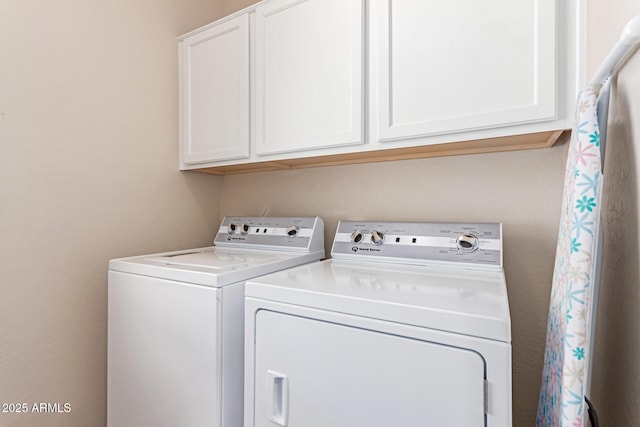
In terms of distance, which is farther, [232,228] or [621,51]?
[232,228]

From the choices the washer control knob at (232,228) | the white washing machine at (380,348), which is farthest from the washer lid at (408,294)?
the washer control knob at (232,228)

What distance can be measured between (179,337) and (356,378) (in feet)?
2.27

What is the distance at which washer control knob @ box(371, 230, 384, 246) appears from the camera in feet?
4.99

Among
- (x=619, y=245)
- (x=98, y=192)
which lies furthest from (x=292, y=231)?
(x=619, y=245)

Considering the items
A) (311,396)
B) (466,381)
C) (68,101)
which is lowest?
(311,396)

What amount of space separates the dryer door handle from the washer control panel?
725mm

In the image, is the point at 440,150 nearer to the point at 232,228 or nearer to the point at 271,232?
the point at 271,232

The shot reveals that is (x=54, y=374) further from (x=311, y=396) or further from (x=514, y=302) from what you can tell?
(x=514, y=302)

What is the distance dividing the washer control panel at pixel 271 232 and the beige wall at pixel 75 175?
1.09 ft

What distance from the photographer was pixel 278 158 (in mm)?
1630

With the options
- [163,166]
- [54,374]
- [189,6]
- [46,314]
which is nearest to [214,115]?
[163,166]

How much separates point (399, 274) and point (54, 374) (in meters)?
1.54

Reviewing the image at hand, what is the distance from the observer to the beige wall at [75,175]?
1336mm

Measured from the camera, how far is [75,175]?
1.51 m
